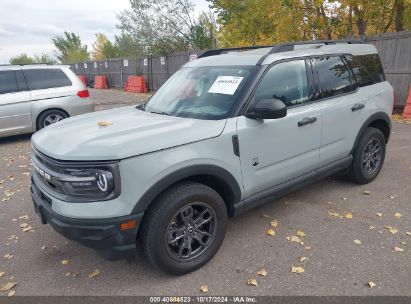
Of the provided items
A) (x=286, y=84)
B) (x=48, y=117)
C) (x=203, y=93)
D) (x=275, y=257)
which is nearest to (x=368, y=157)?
(x=286, y=84)

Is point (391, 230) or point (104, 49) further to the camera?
point (104, 49)

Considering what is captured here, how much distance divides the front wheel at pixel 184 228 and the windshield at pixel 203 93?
743 mm

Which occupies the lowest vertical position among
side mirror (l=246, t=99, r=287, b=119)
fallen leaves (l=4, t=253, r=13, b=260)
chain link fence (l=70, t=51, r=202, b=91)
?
fallen leaves (l=4, t=253, r=13, b=260)

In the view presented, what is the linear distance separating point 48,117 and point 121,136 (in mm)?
6125

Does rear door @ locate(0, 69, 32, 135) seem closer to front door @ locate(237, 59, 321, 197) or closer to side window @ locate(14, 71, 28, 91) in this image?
side window @ locate(14, 71, 28, 91)

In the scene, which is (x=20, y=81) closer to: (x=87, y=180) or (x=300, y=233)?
(x=87, y=180)

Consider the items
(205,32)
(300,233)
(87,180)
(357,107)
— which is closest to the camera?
(87,180)

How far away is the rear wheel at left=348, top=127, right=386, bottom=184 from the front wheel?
225cm

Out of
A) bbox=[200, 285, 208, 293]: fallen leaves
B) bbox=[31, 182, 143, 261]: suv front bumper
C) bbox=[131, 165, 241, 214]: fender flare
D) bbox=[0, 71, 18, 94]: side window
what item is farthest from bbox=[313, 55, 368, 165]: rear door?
bbox=[0, 71, 18, 94]: side window

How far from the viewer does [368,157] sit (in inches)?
179

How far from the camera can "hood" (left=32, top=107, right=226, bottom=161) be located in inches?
96.3

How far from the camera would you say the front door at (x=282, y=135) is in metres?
3.10

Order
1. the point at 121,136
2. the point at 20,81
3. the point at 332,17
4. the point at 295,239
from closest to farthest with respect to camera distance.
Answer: the point at 121,136, the point at 295,239, the point at 20,81, the point at 332,17

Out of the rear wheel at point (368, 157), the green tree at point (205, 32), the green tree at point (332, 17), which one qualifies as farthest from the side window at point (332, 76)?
the green tree at point (205, 32)
